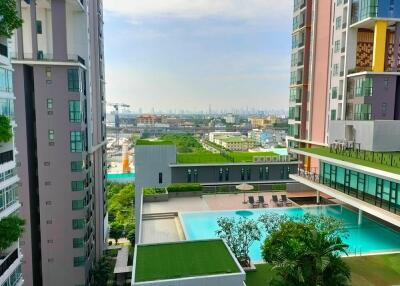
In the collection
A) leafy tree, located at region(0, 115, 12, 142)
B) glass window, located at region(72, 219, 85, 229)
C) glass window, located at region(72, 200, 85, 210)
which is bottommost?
glass window, located at region(72, 219, 85, 229)

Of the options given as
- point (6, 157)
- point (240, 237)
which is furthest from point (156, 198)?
point (6, 157)

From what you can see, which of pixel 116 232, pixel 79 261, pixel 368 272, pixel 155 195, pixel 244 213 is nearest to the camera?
pixel 368 272

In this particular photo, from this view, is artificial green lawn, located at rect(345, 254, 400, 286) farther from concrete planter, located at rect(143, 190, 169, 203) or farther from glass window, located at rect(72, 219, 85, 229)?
glass window, located at rect(72, 219, 85, 229)

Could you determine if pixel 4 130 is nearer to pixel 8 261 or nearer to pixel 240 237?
pixel 8 261

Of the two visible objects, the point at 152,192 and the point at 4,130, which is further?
the point at 152,192

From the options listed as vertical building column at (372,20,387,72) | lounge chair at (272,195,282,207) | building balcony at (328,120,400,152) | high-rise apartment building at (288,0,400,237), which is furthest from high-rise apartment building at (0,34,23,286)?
vertical building column at (372,20,387,72)

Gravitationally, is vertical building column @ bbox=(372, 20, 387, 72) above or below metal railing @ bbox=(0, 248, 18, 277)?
above

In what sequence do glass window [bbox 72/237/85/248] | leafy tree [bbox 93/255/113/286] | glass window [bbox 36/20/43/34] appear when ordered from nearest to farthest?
glass window [bbox 72/237/85/248] < glass window [bbox 36/20/43/34] < leafy tree [bbox 93/255/113/286]
